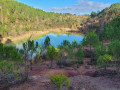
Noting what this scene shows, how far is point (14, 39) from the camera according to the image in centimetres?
8844

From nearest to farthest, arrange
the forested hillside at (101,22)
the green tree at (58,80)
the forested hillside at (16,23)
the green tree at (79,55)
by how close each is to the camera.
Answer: the green tree at (58,80)
the green tree at (79,55)
the forested hillside at (16,23)
the forested hillside at (101,22)

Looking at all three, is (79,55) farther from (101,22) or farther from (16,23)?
(16,23)

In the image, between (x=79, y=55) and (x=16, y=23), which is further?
(x=16, y=23)

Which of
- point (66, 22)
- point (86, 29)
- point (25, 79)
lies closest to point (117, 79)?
point (25, 79)

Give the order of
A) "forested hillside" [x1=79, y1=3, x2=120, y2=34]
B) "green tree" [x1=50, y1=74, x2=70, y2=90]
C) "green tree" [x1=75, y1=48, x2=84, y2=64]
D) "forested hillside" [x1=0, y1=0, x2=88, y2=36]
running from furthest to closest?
"forested hillside" [x1=79, y1=3, x2=120, y2=34] → "forested hillside" [x1=0, y1=0, x2=88, y2=36] → "green tree" [x1=75, y1=48, x2=84, y2=64] → "green tree" [x1=50, y1=74, x2=70, y2=90]

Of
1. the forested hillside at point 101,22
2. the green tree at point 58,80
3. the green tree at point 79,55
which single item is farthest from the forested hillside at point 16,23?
the green tree at point 58,80

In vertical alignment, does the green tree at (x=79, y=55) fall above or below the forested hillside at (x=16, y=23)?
below

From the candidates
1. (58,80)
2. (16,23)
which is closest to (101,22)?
(16,23)

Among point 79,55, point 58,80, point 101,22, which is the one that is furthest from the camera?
point 101,22

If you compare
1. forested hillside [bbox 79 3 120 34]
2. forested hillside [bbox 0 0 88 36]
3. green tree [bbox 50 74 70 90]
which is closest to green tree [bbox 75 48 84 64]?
green tree [bbox 50 74 70 90]

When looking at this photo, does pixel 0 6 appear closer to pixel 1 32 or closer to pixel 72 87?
pixel 1 32

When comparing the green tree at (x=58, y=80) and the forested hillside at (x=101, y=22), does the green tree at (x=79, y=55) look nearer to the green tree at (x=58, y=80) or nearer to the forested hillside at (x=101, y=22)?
the green tree at (x=58, y=80)

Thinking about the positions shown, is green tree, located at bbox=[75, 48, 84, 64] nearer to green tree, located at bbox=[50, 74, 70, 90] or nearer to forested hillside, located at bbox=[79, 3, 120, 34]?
green tree, located at bbox=[50, 74, 70, 90]

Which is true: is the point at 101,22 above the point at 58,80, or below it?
above
